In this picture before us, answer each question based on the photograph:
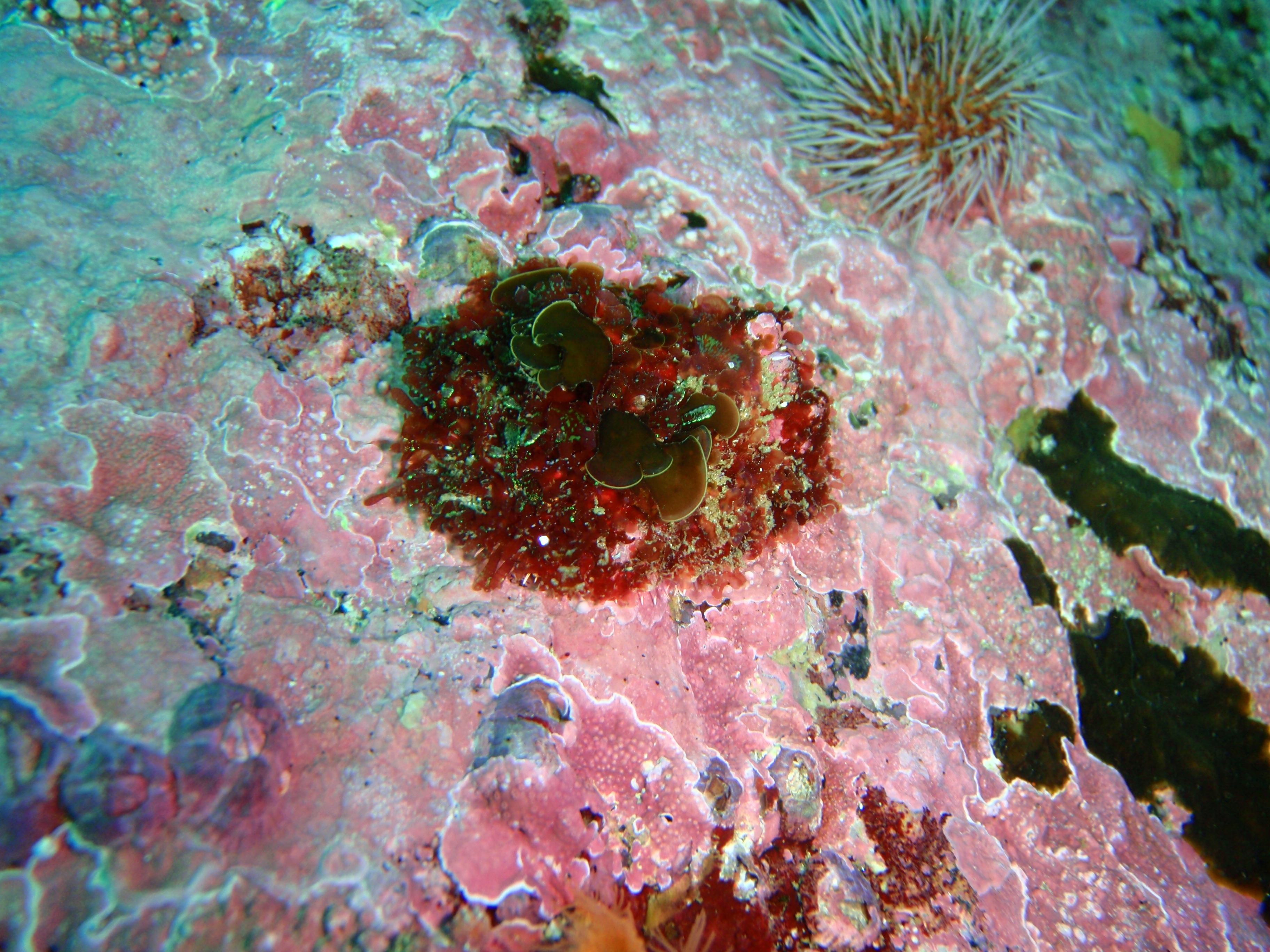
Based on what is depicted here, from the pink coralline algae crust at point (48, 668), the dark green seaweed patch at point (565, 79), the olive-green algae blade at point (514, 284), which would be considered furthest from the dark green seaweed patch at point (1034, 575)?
the pink coralline algae crust at point (48, 668)

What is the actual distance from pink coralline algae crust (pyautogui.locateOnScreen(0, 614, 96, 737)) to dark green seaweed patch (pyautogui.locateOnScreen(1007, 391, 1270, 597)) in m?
4.53

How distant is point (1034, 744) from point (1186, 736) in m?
1.06

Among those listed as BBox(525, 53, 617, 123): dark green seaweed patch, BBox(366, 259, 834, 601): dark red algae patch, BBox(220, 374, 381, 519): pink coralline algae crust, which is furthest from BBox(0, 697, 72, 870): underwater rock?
BBox(525, 53, 617, 123): dark green seaweed patch

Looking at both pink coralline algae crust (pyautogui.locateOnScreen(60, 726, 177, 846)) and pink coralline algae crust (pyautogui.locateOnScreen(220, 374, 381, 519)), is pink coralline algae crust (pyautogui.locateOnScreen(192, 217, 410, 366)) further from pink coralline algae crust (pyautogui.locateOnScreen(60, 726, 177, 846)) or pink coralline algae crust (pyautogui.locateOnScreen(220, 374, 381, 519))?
pink coralline algae crust (pyautogui.locateOnScreen(60, 726, 177, 846))

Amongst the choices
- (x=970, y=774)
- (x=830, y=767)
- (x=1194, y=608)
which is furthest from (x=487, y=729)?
(x=1194, y=608)

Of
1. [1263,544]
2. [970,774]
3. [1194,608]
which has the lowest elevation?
[970,774]

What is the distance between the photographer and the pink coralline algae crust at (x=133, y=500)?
205 centimetres

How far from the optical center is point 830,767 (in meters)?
2.67

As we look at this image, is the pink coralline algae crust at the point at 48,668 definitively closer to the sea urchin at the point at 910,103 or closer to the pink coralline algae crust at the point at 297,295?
the pink coralline algae crust at the point at 297,295

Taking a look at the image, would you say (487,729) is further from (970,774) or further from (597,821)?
(970,774)

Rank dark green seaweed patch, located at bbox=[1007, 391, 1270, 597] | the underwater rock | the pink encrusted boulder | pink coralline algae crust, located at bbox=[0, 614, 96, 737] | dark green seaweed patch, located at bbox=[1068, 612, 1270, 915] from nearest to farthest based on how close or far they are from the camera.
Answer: the underwater rock < pink coralline algae crust, located at bbox=[0, 614, 96, 737] < the pink encrusted boulder < dark green seaweed patch, located at bbox=[1068, 612, 1270, 915] < dark green seaweed patch, located at bbox=[1007, 391, 1270, 597]

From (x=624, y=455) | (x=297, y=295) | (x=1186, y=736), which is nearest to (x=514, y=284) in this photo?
(x=624, y=455)

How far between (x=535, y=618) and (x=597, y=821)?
31.0 inches

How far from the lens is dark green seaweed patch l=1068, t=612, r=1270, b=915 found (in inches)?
127
